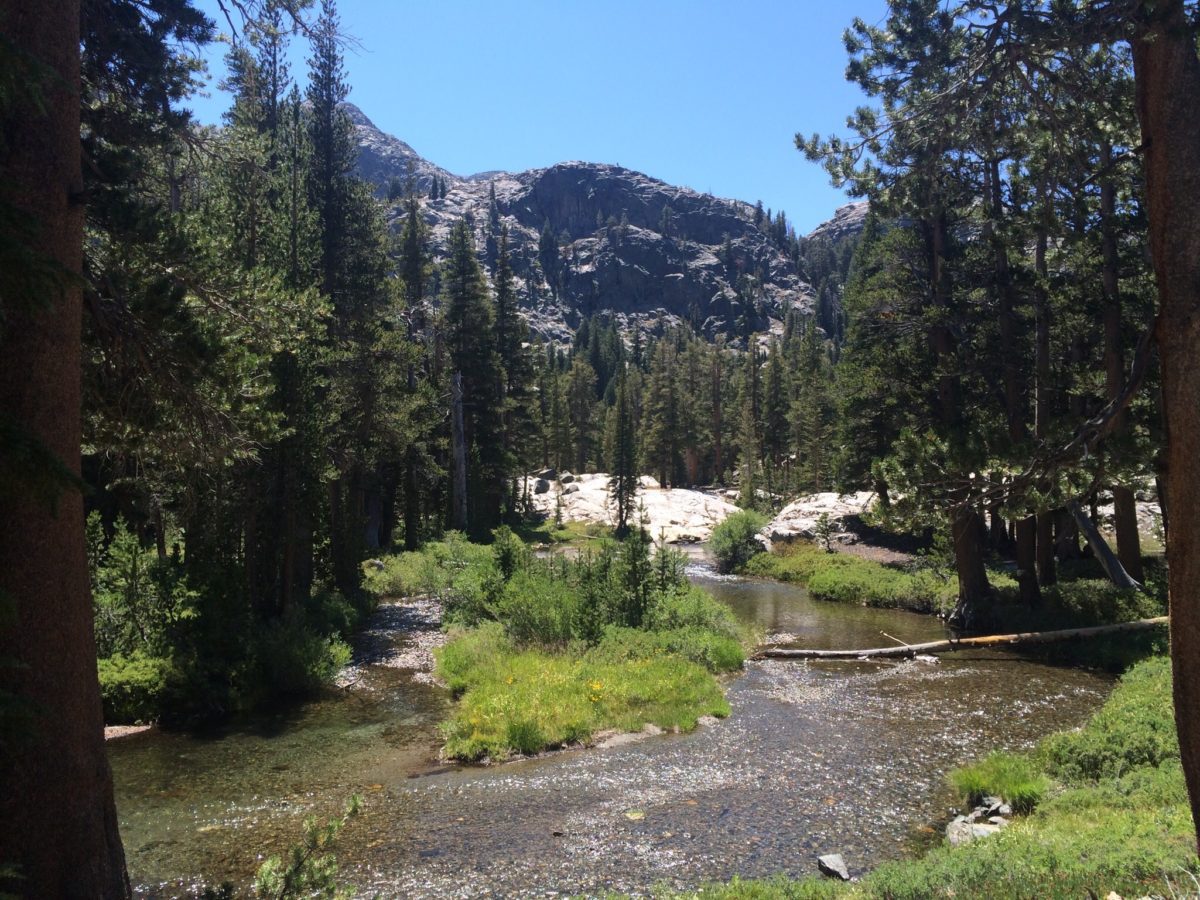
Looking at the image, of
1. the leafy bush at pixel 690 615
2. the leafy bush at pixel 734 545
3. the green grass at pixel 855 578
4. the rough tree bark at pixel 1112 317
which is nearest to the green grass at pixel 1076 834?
the rough tree bark at pixel 1112 317

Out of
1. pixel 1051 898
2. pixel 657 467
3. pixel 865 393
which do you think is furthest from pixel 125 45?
pixel 657 467

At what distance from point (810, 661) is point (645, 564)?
4630 mm

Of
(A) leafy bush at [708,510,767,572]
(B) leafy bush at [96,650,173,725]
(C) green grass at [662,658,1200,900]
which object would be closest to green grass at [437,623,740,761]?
(B) leafy bush at [96,650,173,725]

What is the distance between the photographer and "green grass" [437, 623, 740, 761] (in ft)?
40.9

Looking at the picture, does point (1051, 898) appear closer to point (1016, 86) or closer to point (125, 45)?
point (1016, 86)

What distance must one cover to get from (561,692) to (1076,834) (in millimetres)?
8628

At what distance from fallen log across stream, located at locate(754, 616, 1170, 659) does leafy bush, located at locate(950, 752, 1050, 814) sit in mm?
6019

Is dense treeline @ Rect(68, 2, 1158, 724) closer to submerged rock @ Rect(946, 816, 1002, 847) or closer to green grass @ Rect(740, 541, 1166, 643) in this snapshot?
green grass @ Rect(740, 541, 1166, 643)

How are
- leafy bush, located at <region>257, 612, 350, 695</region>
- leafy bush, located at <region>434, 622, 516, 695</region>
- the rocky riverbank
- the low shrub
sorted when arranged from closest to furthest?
1. the low shrub
2. leafy bush, located at <region>257, 612, 350, 695</region>
3. leafy bush, located at <region>434, 622, 516, 695</region>
4. the rocky riverbank

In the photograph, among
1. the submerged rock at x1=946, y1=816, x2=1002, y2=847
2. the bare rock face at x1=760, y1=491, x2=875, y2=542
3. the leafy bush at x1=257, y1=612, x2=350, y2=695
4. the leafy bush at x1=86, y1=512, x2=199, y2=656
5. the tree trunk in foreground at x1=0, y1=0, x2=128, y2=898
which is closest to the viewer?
the tree trunk in foreground at x1=0, y1=0, x2=128, y2=898

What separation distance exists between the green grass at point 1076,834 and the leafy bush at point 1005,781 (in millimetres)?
17

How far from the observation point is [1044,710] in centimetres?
1327

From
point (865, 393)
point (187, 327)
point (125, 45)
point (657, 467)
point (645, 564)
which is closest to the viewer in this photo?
point (187, 327)

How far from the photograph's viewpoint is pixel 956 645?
57.9 ft
